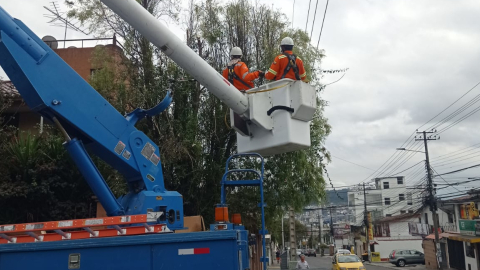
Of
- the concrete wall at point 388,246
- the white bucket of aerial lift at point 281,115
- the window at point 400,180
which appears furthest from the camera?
the window at point 400,180

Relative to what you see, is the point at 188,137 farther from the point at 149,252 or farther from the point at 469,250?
the point at 469,250

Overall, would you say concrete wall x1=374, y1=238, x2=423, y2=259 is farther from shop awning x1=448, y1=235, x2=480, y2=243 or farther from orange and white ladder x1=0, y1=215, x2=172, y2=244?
orange and white ladder x1=0, y1=215, x2=172, y2=244

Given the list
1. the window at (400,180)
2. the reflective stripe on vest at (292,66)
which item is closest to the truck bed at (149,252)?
the reflective stripe on vest at (292,66)

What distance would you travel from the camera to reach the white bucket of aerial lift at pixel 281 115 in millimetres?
6910

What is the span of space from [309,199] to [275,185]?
106cm

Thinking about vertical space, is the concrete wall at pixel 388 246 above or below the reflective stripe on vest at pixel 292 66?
below

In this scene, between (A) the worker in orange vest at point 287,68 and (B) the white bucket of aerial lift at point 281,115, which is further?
(A) the worker in orange vest at point 287,68

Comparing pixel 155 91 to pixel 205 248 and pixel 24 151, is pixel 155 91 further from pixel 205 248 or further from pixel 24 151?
pixel 205 248

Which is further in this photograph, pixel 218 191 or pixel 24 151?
pixel 218 191

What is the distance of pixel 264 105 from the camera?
7062 millimetres

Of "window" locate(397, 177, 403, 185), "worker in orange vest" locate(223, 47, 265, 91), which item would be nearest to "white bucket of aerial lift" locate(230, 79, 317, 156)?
"worker in orange vest" locate(223, 47, 265, 91)

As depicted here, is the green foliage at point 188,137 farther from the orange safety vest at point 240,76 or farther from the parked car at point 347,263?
the parked car at point 347,263

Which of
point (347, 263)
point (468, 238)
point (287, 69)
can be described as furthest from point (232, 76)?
point (468, 238)

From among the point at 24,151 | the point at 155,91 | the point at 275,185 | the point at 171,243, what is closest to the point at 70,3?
the point at 155,91
